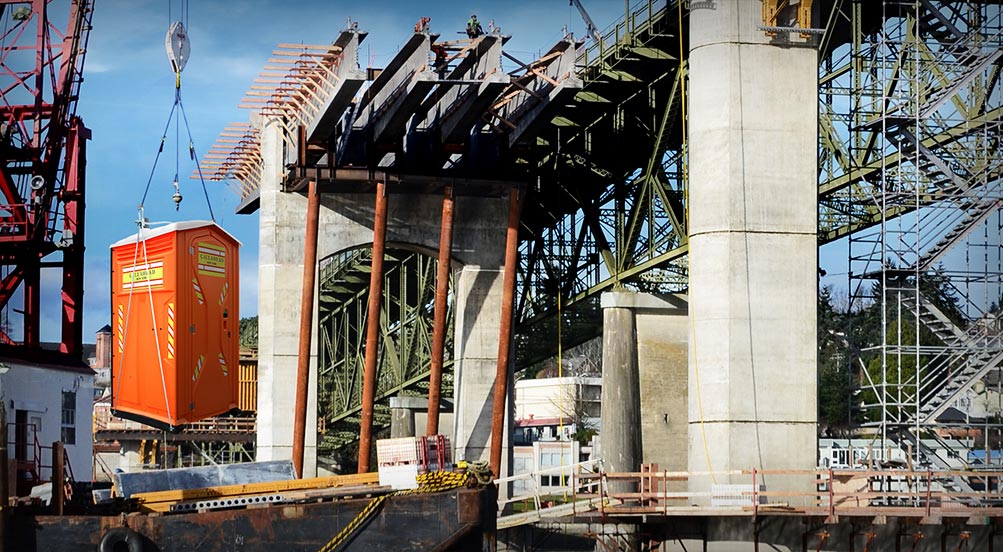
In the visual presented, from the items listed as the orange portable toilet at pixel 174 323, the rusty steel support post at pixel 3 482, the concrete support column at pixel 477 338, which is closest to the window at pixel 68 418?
the orange portable toilet at pixel 174 323

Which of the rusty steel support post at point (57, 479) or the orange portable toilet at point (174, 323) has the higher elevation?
the orange portable toilet at point (174, 323)

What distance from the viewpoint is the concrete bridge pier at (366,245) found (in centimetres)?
4819

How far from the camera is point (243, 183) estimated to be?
2313 inches

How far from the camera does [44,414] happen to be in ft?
117

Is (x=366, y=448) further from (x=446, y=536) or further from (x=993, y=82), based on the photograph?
(x=993, y=82)

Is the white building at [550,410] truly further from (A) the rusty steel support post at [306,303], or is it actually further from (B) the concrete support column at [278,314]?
(A) the rusty steel support post at [306,303]

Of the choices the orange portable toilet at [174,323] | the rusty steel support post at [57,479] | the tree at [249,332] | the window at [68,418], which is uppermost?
the tree at [249,332]

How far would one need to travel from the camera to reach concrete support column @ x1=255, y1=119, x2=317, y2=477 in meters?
47.9

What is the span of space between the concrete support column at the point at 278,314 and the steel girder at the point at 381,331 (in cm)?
1157

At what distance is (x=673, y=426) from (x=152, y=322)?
24798 millimetres

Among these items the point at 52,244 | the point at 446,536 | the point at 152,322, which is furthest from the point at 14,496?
the point at 52,244

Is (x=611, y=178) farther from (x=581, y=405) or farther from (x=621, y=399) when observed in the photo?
(x=581, y=405)

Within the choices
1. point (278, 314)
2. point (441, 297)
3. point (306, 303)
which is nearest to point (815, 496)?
point (441, 297)

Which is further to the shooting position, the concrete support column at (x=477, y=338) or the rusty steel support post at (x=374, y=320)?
the concrete support column at (x=477, y=338)
